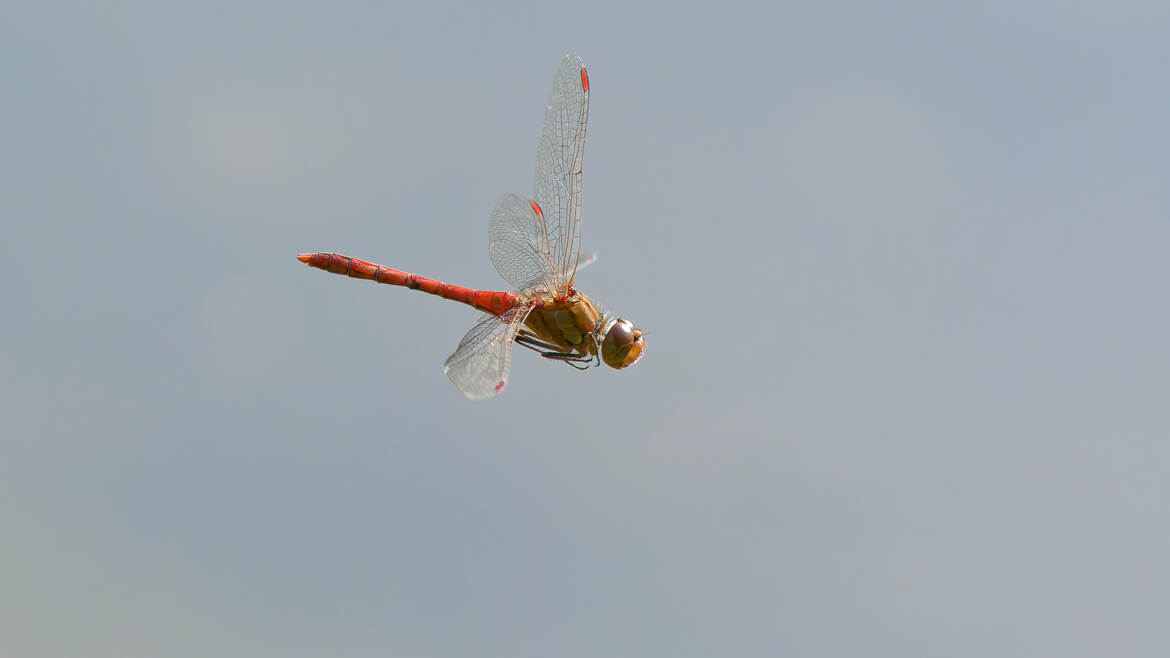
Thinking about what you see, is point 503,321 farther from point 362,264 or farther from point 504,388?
point 362,264

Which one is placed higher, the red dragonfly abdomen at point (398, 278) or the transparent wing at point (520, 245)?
the transparent wing at point (520, 245)

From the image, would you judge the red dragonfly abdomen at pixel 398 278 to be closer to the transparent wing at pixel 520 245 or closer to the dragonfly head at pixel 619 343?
the transparent wing at pixel 520 245

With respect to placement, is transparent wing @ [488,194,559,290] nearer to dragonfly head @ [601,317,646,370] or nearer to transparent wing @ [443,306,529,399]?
transparent wing @ [443,306,529,399]

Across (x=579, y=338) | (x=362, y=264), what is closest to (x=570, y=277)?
(x=579, y=338)

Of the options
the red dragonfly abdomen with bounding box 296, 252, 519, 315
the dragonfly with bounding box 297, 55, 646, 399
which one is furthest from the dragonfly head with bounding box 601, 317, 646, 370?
the red dragonfly abdomen with bounding box 296, 252, 519, 315

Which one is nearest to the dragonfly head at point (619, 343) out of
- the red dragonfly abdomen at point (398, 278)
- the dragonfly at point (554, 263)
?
the dragonfly at point (554, 263)

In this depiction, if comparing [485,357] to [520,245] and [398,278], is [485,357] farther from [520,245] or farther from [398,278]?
[398,278]

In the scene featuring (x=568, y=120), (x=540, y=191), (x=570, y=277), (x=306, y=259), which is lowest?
(x=306, y=259)
